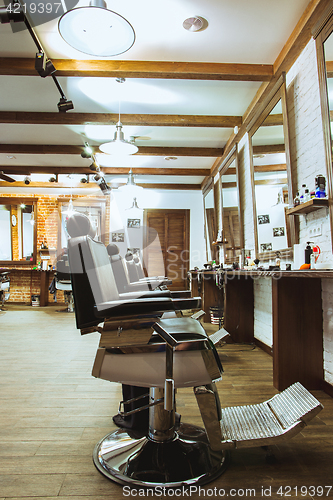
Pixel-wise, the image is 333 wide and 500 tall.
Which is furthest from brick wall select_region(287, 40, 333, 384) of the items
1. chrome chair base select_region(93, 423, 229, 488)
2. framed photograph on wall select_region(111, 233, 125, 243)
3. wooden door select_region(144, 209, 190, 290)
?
framed photograph on wall select_region(111, 233, 125, 243)

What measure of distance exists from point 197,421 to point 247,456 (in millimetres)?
380

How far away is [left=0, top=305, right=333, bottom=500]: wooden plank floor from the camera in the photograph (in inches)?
48.6

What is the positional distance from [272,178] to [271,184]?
66 mm

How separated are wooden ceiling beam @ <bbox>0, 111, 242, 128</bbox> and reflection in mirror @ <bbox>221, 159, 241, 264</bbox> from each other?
704mm

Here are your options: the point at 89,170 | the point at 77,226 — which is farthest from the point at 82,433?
the point at 89,170

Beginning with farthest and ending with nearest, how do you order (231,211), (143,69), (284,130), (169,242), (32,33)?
(169,242), (231,211), (143,69), (284,130), (32,33)

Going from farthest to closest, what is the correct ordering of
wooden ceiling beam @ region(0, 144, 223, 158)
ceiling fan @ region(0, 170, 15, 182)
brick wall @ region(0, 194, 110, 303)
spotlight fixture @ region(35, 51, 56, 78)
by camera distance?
brick wall @ region(0, 194, 110, 303)
ceiling fan @ region(0, 170, 15, 182)
wooden ceiling beam @ region(0, 144, 223, 158)
spotlight fixture @ region(35, 51, 56, 78)

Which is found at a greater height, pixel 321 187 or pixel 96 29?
pixel 96 29

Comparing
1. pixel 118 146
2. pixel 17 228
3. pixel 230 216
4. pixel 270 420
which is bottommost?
pixel 270 420

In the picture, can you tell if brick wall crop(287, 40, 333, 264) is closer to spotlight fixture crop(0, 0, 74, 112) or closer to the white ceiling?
the white ceiling

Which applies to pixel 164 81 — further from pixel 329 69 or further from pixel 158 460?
pixel 158 460

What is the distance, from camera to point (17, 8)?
238 cm

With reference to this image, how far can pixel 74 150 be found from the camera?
6055 mm

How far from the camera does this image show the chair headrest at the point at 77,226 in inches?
57.5
